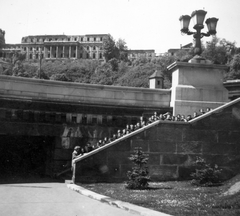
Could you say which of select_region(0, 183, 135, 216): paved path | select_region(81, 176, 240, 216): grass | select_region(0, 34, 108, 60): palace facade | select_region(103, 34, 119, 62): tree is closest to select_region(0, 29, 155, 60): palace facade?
select_region(0, 34, 108, 60): palace facade

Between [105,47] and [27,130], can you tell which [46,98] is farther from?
[105,47]

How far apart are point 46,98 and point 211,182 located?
869cm

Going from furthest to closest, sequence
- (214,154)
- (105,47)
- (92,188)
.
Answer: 1. (105,47)
2. (214,154)
3. (92,188)

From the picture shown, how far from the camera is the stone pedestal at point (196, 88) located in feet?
56.5

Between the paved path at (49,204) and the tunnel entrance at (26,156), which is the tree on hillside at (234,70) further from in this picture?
the paved path at (49,204)

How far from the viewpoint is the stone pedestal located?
1722 centimetres

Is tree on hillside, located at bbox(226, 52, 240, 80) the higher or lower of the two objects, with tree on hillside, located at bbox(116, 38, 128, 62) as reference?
lower

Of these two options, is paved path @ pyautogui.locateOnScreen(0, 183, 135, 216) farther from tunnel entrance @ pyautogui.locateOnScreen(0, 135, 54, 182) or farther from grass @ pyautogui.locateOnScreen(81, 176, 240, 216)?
tunnel entrance @ pyautogui.locateOnScreen(0, 135, 54, 182)

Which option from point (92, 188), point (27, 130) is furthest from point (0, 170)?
point (92, 188)

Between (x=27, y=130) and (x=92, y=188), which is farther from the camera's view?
(x=27, y=130)

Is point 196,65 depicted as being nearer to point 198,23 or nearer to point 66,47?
point 198,23

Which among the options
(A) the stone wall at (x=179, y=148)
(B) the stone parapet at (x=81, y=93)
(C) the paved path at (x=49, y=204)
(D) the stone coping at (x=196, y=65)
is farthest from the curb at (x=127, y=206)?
(D) the stone coping at (x=196, y=65)

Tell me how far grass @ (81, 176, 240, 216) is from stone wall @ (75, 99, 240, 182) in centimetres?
72

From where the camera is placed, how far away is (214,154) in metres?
14.6
